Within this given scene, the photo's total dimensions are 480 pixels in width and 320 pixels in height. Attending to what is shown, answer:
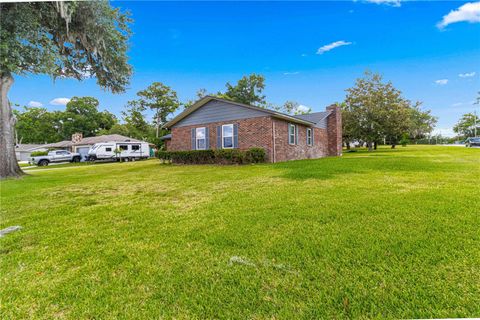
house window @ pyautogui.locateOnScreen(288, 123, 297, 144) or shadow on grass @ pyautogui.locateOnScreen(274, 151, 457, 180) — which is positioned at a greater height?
Result: house window @ pyautogui.locateOnScreen(288, 123, 297, 144)

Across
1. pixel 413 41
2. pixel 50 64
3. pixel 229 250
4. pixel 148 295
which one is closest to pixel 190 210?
pixel 229 250

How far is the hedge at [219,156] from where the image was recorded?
11.1m

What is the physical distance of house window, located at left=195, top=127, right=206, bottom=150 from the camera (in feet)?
44.9

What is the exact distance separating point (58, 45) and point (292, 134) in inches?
472

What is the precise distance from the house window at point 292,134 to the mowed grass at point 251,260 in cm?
912

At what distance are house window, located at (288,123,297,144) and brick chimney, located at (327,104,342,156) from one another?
5.81 metres

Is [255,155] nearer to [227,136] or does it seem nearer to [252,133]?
[252,133]

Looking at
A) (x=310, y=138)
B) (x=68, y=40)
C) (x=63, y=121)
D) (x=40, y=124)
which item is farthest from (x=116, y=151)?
(x=40, y=124)

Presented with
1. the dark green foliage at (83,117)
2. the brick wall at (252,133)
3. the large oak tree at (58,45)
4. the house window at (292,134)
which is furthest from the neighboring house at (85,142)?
the house window at (292,134)

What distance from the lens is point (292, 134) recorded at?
43.3ft

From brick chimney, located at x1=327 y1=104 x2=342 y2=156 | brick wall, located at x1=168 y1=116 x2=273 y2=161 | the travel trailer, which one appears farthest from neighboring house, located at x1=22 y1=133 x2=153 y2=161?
brick chimney, located at x1=327 y1=104 x2=342 y2=156

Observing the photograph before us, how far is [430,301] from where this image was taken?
1.50 metres

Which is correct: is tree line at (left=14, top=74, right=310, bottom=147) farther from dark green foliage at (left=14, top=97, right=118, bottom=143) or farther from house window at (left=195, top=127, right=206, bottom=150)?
house window at (left=195, top=127, right=206, bottom=150)

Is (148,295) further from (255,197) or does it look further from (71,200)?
(71,200)
